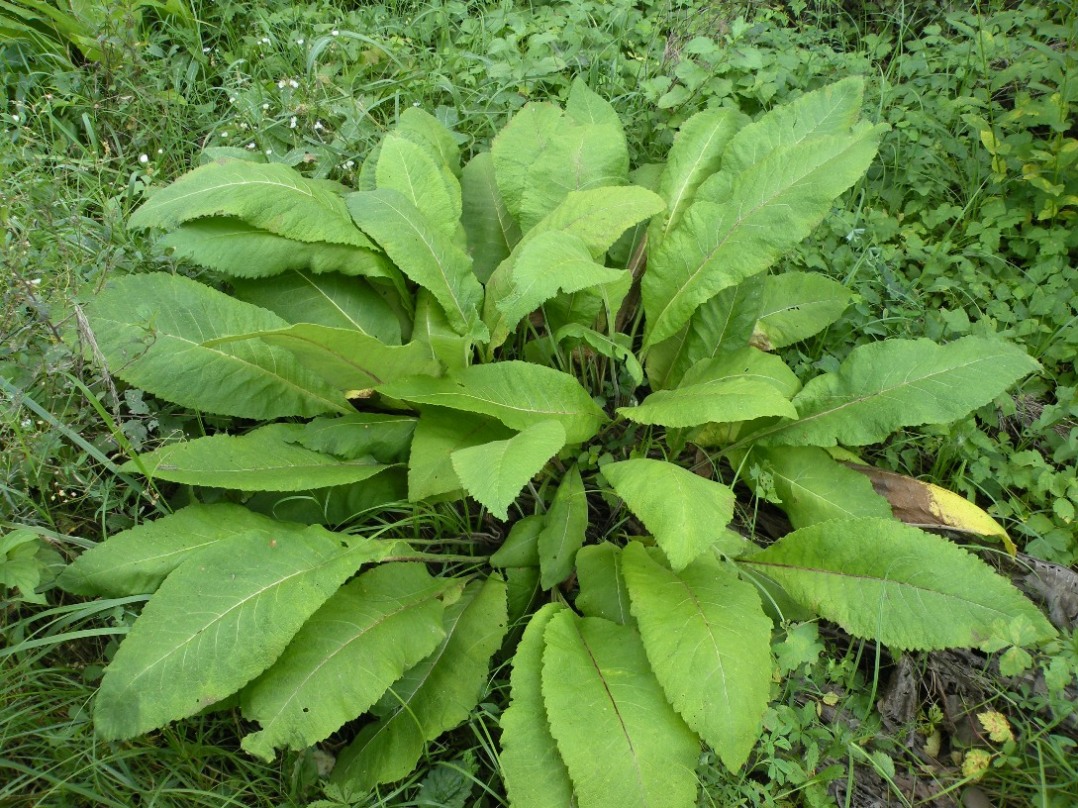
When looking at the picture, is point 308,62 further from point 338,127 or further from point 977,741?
point 977,741

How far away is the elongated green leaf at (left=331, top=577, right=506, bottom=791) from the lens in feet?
6.06

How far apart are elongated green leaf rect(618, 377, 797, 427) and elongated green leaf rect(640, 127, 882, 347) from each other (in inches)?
11.5

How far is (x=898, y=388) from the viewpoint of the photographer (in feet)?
7.18

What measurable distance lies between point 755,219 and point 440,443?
3.42 ft

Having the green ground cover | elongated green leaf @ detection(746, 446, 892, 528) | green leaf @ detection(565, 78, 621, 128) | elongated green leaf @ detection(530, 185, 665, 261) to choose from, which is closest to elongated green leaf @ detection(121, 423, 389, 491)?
the green ground cover

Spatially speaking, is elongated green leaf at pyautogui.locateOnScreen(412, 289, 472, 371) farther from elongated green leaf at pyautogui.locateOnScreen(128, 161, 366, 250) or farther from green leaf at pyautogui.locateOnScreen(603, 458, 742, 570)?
green leaf at pyautogui.locateOnScreen(603, 458, 742, 570)

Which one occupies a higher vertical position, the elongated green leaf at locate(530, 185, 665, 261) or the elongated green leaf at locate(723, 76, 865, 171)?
the elongated green leaf at locate(723, 76, 865, 171)

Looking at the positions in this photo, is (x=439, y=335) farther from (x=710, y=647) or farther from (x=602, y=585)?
(x=710, y=647)

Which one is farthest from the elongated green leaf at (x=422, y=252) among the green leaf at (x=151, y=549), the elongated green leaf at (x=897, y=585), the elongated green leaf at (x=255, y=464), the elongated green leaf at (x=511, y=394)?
the elongated green leaf at (x=897, y=585)

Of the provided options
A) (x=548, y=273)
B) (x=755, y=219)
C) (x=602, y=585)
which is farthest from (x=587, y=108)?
(x=602, y=585)

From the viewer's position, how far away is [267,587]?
1.82 metres

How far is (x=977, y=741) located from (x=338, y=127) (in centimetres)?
275

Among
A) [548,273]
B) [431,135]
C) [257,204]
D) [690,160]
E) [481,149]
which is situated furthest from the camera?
[481,149]

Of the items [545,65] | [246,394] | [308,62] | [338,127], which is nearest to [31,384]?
[246,394]
